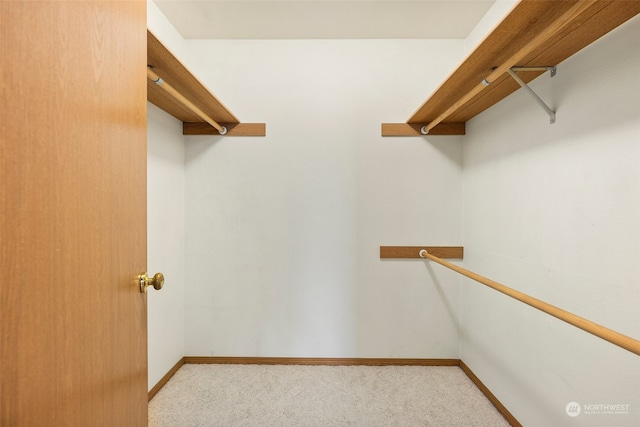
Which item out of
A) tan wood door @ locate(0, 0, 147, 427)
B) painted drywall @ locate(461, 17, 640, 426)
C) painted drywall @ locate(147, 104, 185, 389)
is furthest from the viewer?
painted drywall @ locate(147, 104, 185, 389)

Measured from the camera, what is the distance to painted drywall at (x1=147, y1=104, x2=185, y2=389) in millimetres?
1779

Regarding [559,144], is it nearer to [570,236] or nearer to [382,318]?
[570,236]

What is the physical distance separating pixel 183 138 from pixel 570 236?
97.4 inches

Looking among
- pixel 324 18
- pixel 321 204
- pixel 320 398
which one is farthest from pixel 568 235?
pixel 324 18

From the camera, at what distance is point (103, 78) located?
2.27 feet

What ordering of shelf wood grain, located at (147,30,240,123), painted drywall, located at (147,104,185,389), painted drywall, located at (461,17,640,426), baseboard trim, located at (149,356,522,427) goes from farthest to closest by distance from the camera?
1. baseboard trim, located at (149,356,522,427)
2. painted drywall, located at (147,104,185,389)
3. shelf wood grain, located at (147,30,240,123)
4. painted drywall, located at (461,17,640,426)

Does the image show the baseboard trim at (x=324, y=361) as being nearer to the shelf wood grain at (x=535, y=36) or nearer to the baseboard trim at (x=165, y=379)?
the baseboard trim at (x=165, y=379)

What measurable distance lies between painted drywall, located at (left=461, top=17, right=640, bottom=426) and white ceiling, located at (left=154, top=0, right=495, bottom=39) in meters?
0.77

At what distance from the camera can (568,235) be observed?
1.23 metres

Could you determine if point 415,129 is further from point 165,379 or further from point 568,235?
point 165,379

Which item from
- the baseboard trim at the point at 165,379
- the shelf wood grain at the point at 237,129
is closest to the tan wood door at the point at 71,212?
the baseboard trim at the point at 165,379

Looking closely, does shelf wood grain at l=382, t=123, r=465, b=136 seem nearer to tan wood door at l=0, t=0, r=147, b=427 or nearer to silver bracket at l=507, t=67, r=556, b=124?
silver bracket at l=507, t=67, r=556, b=124

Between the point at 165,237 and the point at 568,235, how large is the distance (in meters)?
2.29

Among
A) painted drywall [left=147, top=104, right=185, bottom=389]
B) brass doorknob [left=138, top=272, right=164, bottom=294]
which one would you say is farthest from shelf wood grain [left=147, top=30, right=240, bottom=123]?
brass doorknob [left=138, top=272, right=164, bottom=294]
